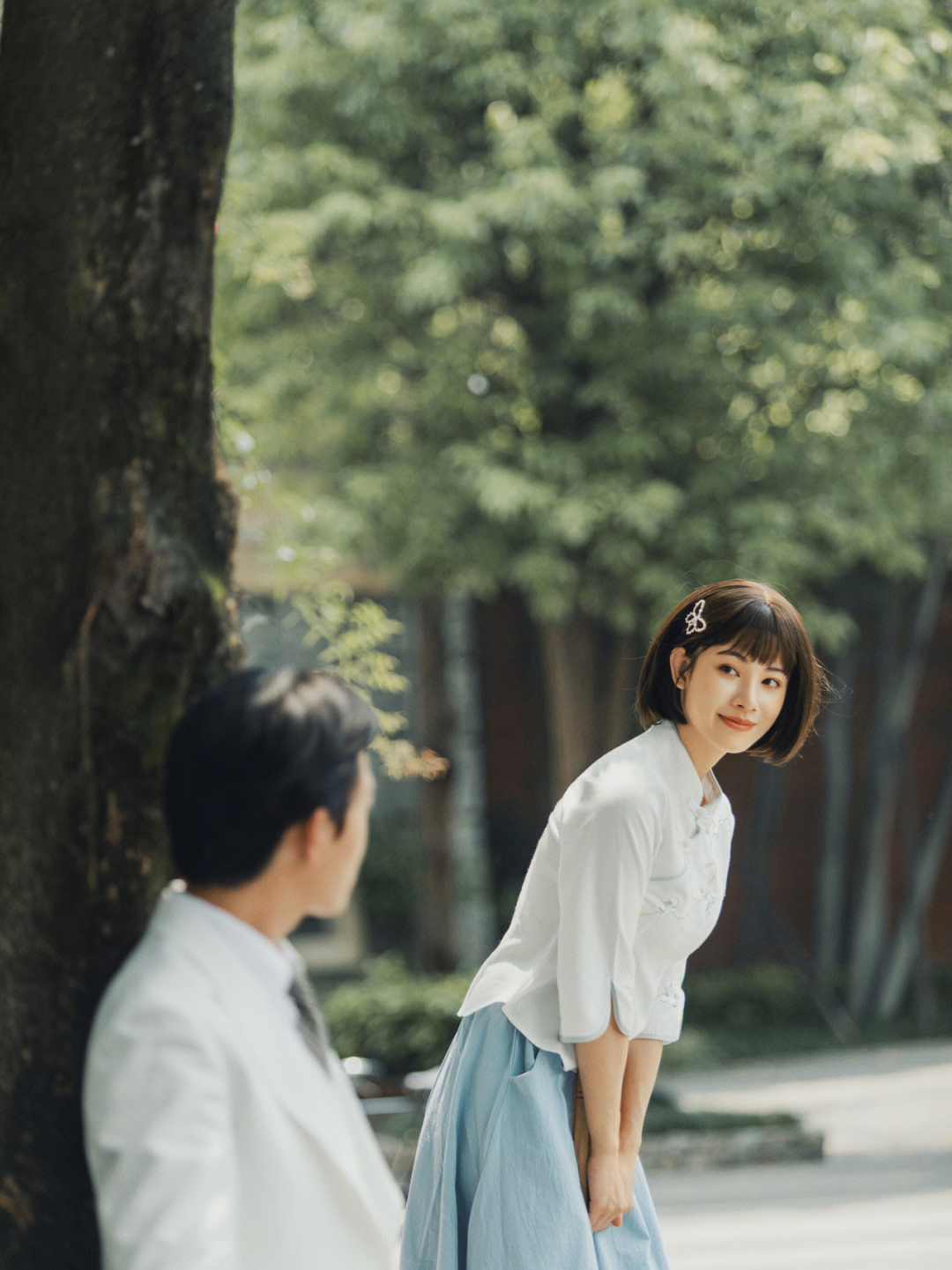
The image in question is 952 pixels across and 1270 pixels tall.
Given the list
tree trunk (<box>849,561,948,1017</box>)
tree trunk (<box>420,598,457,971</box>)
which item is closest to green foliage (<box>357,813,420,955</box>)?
tree trunk (<box>420,598,457,971</box>)

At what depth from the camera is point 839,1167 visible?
7.84 m

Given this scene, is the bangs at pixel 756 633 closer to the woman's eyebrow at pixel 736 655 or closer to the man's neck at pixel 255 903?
the woman's eyebrow at pixel 736 655

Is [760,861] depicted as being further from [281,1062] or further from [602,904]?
[281,1062]

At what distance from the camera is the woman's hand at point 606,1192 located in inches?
99.7

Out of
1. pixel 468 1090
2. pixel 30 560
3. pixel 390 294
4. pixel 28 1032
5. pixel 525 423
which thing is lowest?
pixel 468 1090

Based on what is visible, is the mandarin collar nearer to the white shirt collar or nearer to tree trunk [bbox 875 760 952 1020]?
the white shirt collar

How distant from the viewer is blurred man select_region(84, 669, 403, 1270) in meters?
1.38

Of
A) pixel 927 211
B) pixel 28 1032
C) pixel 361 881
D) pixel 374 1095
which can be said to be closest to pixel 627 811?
pixel 28 1032

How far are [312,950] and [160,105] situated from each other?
11596mm

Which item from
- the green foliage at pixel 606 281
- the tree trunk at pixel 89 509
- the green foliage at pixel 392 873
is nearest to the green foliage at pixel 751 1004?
the green foliage at pixel 392 873

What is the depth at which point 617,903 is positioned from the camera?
2469 mm

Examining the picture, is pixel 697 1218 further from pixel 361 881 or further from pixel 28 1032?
pixel 361 881

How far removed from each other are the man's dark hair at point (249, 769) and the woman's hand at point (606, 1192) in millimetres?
1238

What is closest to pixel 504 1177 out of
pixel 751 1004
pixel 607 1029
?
pixel 607 1029
